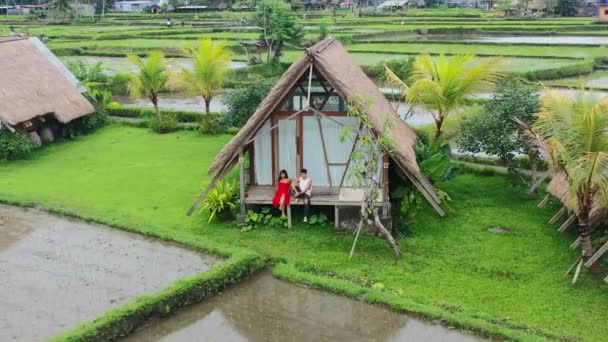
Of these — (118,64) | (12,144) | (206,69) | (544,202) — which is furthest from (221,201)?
(118,64)

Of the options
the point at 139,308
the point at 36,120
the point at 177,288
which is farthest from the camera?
the point at 36,120

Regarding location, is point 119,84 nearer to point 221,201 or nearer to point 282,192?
point 221,201

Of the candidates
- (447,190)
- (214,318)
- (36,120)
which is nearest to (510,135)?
(447,190)

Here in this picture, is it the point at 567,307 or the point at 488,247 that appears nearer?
the point at 567,307

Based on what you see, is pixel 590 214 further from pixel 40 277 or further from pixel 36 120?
pixel 36 120

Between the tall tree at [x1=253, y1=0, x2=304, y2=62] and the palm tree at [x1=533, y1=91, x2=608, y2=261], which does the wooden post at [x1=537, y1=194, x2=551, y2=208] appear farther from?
the tall tree at [x1=253, y1=0, x2=304, y2=62]

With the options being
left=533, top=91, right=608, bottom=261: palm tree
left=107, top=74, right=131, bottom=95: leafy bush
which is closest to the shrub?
left=107, top=74, right=131, bottom=95: leafy bush
